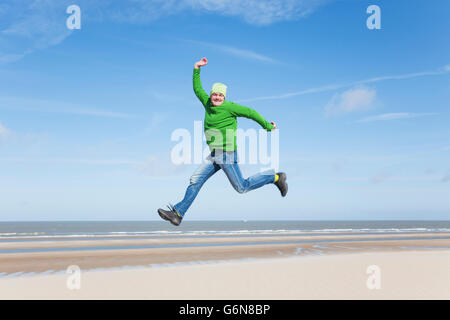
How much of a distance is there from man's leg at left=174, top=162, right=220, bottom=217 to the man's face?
29.3 inches

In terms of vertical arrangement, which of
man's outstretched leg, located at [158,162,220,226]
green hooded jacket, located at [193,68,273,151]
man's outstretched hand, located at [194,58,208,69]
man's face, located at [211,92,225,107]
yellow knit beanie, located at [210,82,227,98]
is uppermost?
man's outstretched hand, located at [194,58,208,69]

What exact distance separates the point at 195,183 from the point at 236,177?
20.6 inches

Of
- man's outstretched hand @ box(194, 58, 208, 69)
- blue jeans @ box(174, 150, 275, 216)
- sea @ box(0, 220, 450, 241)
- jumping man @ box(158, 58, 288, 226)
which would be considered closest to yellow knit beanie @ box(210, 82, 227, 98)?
jumping man @ box(158, 58, 288, 226)

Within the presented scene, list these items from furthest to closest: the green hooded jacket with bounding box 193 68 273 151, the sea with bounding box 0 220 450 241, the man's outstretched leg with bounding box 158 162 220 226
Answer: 1. the sea with bounding box 0 220 450 241
2. the man's outstretched leg with bounding box 158 162 220 226
3. the green hooded jacket with bounding box 193 68 273 151

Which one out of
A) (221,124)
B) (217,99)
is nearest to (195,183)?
(221,124)

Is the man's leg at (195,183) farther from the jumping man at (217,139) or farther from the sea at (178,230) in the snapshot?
the sea at (178,230)

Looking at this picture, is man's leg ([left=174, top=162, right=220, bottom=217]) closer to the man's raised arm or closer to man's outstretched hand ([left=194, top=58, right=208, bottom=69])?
the man's raised arm

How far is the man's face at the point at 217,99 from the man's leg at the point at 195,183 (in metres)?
0.75

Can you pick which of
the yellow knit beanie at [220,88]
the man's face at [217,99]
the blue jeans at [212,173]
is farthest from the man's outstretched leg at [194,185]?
the yellow knit beanie at [220,88]

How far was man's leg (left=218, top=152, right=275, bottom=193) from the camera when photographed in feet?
15.5

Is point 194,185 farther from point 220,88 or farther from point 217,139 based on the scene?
point 220,88
